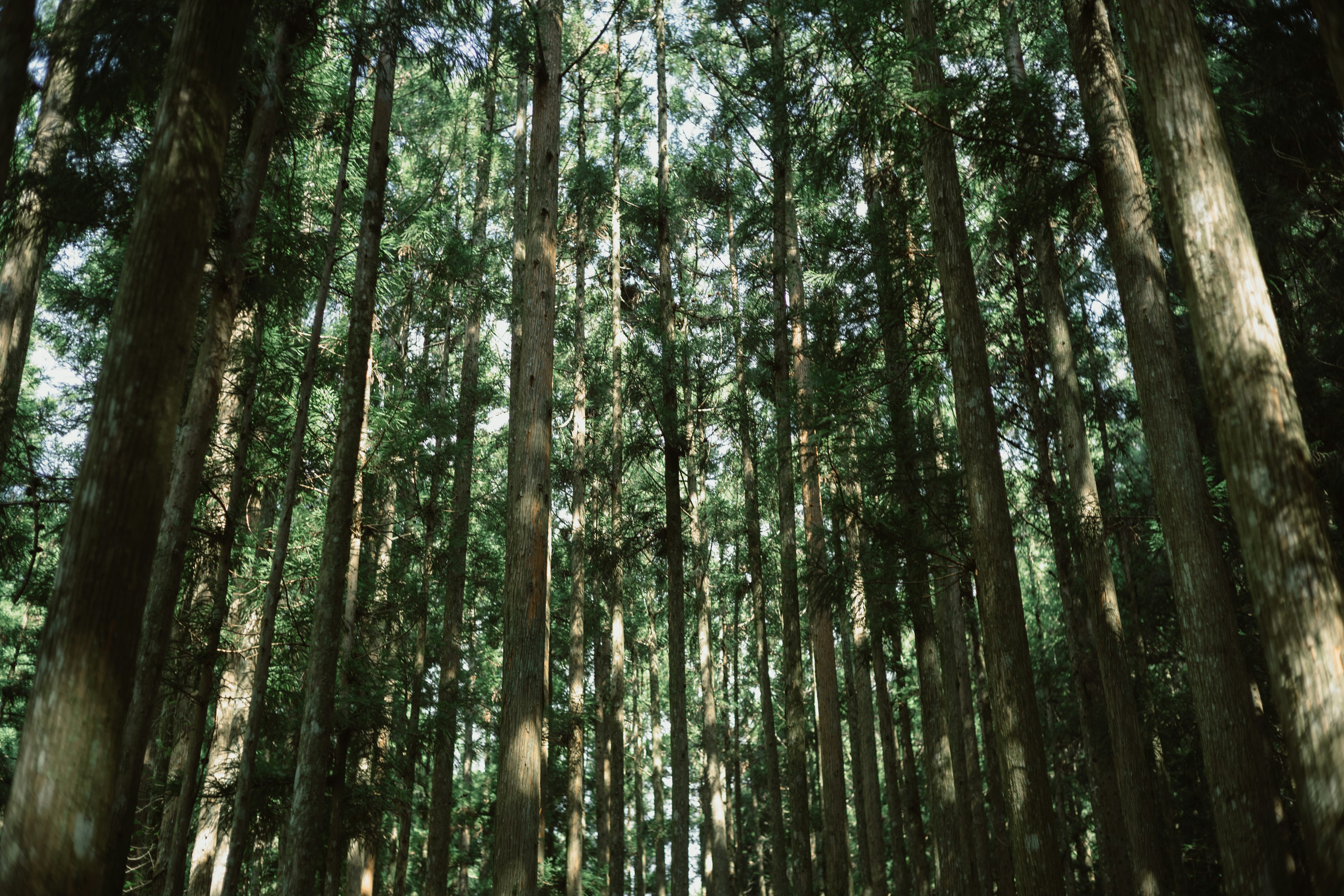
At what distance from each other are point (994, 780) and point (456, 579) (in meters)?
11.4

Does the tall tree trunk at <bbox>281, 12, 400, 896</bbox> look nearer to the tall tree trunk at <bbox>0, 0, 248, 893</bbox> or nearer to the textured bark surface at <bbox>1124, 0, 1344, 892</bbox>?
the tall tree trunk at <bbox>0, 0, 248, 893</bbox>

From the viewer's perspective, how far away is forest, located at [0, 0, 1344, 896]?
3.65 m

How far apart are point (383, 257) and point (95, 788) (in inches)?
476

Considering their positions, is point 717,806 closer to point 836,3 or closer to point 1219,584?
point 1219,584

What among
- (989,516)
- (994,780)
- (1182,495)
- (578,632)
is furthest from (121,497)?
(994,780)

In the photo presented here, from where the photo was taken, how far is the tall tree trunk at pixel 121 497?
8.64ft

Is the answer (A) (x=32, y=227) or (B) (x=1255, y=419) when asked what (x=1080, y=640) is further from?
(A) (x=32, y=227)

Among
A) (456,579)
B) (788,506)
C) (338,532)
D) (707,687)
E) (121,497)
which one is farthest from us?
(707,687)

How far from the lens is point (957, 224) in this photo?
734cm

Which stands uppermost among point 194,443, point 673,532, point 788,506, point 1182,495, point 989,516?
point 673,532

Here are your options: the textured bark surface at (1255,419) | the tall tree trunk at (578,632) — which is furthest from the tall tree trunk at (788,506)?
the textured bark surface at (1255,419)

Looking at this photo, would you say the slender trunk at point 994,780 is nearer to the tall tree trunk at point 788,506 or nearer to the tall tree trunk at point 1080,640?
the tall tree trunk at point 1080,640

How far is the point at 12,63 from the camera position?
399 centimetres

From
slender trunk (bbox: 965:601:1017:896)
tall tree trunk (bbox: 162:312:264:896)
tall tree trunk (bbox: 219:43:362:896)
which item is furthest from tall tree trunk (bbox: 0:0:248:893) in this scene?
slender trunk (bbox: 965:601:1017:896)
